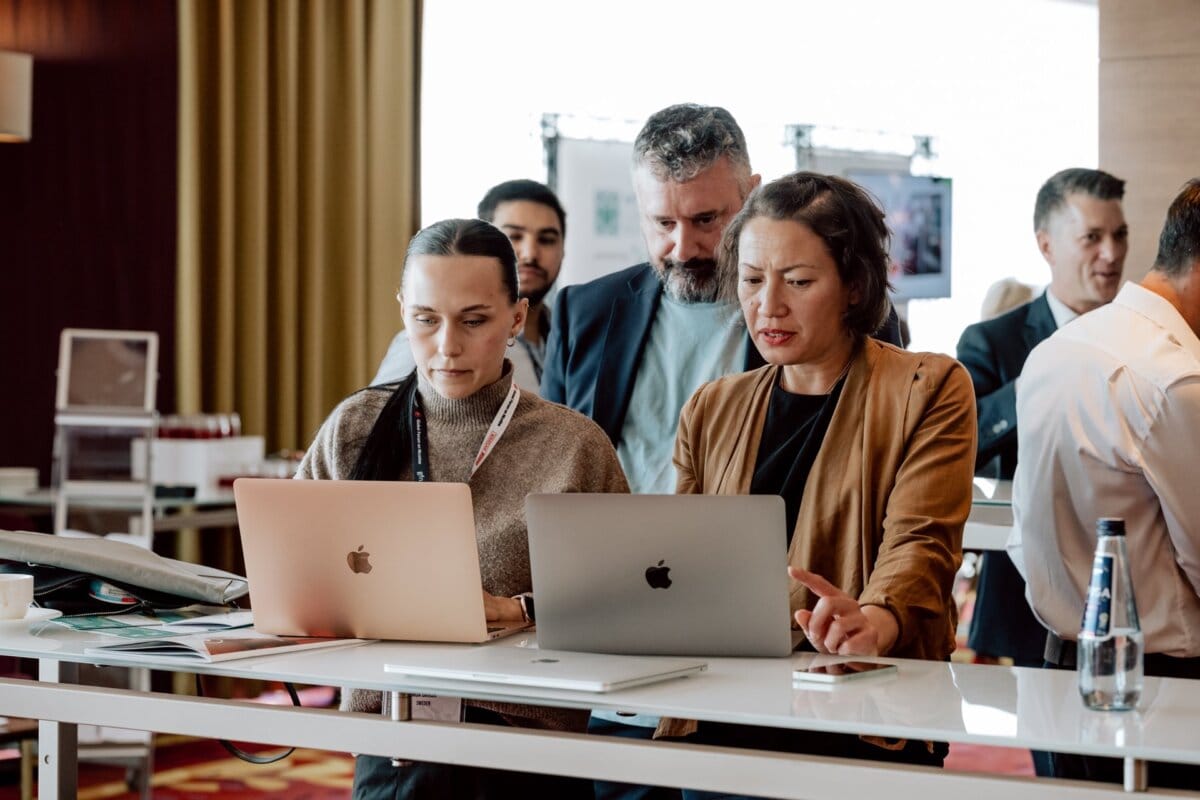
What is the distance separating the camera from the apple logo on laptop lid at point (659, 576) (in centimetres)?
186

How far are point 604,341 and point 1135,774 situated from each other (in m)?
1.40

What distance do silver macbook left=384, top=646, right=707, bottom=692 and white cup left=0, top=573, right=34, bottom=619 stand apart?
0.69 metres

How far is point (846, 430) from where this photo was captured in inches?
81.7

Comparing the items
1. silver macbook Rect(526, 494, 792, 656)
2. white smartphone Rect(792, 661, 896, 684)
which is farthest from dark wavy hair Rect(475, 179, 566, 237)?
white smartphone Rect(792, 661, 896, 684)

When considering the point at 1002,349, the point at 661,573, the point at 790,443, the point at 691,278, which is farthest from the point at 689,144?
the point at 1002,349

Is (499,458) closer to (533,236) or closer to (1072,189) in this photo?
(533,236)

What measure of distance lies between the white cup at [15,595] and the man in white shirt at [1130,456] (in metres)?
1.55

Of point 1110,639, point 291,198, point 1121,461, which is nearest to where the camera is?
point 1110,639

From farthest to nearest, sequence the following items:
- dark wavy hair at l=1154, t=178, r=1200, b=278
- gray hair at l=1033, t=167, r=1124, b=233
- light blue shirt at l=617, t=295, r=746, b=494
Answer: gray hair at l=1033, t=167, r=1124, b=233 → light blue shirt at l=617, t=295, r=746, b=494 → dark wavy hair at l=1154, t=178, r=1200, b=278

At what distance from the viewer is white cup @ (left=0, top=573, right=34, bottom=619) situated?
7.36 feet

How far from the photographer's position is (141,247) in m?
5.73

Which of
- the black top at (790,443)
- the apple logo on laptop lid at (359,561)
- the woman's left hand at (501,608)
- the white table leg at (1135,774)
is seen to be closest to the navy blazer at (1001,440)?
the black top at (790,443)

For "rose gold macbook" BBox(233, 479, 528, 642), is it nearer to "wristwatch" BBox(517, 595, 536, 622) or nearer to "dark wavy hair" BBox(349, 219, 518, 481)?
"wristwatch" BBox(517, 595, 536, 622)

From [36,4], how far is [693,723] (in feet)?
14.9
